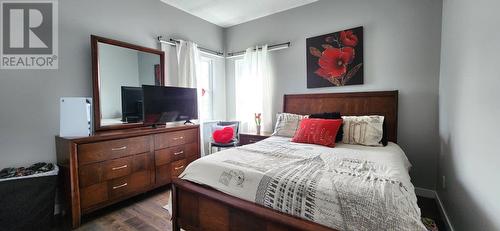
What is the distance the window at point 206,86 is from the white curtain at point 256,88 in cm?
61

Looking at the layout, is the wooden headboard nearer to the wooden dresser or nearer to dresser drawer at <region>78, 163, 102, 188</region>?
the wooden dresser

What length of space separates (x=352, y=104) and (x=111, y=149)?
9.57ft

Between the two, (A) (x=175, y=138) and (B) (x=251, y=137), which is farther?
(B) (x=251, y=137)

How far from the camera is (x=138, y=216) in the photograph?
2104 mm

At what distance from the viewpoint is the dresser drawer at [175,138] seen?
2.56m

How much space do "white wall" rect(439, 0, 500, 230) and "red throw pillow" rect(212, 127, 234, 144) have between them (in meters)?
2.57

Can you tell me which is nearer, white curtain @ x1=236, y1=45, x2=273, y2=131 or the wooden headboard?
the wooden headboard

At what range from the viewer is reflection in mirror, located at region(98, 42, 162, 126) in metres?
2.41

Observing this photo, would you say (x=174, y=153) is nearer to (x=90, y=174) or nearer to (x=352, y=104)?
(x=90, y=174)

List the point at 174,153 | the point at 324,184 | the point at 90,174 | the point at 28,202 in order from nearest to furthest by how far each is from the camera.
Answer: the point at 324,184, the point at 28,202, the point at 90,174, the point at 174,153

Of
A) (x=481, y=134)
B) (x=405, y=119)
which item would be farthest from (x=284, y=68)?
(x=481, y=134)

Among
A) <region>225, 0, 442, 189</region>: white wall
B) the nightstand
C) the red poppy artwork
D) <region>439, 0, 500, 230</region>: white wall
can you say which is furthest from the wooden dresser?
<region>439, 0, 500, 230</region>: white wall

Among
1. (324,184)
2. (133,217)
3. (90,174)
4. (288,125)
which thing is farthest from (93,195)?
(288,125)

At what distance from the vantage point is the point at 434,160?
7.82 feet
